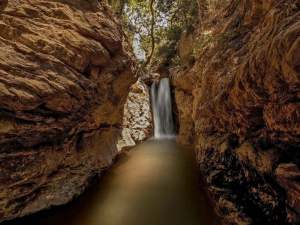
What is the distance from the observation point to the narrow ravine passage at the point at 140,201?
177 inches

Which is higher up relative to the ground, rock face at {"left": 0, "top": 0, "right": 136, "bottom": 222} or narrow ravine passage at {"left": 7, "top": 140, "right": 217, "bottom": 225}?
rock face at {"left": 0, "top": 0, "right": 136, "bottom": 222}

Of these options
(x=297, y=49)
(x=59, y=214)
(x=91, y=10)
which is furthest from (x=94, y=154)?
(x=297, y=49)

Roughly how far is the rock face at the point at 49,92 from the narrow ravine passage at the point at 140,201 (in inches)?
16.6

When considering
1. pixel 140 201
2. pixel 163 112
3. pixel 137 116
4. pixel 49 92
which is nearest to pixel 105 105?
pixel 49 92

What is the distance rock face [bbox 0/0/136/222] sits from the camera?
12.8 ft

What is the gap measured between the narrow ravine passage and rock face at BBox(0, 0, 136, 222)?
0.42 metres

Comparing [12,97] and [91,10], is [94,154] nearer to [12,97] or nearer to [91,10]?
[12,97]

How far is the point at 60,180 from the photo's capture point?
205 inches

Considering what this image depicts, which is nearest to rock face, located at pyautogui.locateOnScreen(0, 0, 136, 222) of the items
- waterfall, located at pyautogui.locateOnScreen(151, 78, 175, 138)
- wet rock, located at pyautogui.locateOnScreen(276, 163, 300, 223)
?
wet rock, located at pyautogui.locateOnScreen(276, 163, 300, 223)

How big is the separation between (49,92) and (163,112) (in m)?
12.2

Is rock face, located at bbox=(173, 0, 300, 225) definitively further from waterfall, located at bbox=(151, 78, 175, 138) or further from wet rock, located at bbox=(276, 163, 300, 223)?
waterfall, located at bbox=(151, 78, 175, 138)

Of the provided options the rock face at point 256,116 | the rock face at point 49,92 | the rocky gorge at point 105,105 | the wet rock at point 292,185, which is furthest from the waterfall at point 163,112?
the wet rock at point 292,185

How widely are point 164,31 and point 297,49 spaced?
14.3m

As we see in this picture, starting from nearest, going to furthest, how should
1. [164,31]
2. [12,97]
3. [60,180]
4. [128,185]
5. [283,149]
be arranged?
1. [283,149]
2. [12,97]
3. [60,180]
4. [128,185]
5. [164,31]
